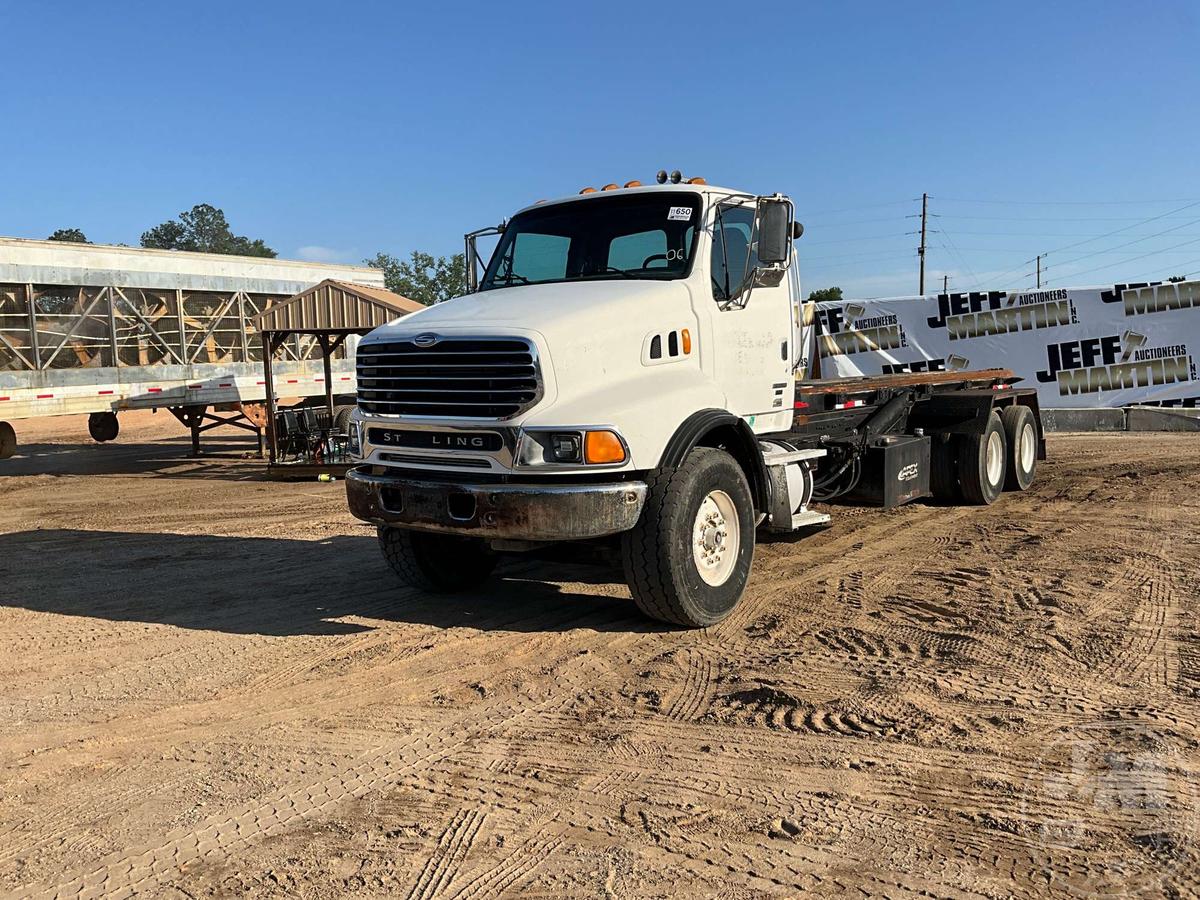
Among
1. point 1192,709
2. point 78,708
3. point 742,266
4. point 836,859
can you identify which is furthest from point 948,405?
point 78,708

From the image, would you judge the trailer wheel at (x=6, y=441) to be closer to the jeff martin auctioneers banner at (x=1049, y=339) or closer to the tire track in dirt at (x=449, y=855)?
the jeff martin auctioneers banner at (x=1049, y=339)

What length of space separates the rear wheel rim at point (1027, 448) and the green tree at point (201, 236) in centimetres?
9238

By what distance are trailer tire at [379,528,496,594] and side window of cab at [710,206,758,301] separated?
248 centimetres

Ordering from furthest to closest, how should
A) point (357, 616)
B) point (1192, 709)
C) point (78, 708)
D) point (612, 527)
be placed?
point (357, 616) → point (612, 527) → point (78, 708) → point (1192, 709)

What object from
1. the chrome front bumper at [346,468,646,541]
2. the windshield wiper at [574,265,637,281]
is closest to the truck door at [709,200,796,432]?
the windshield wiper at [574,265,637,281]

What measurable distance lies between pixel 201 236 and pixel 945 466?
10615cm

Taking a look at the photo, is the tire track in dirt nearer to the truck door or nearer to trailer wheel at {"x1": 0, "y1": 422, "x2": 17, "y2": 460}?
the truck door

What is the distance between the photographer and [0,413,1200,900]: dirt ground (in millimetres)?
3305

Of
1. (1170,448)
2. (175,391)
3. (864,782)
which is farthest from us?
(175,391)

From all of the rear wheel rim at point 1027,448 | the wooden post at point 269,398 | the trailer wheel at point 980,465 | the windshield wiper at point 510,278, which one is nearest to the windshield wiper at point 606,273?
the windshield wiper at point 510,278

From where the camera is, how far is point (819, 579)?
736 centimetres

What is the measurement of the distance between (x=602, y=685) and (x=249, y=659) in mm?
2195

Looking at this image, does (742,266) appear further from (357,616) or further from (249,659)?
(249,659)

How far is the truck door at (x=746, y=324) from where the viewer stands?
653cm
